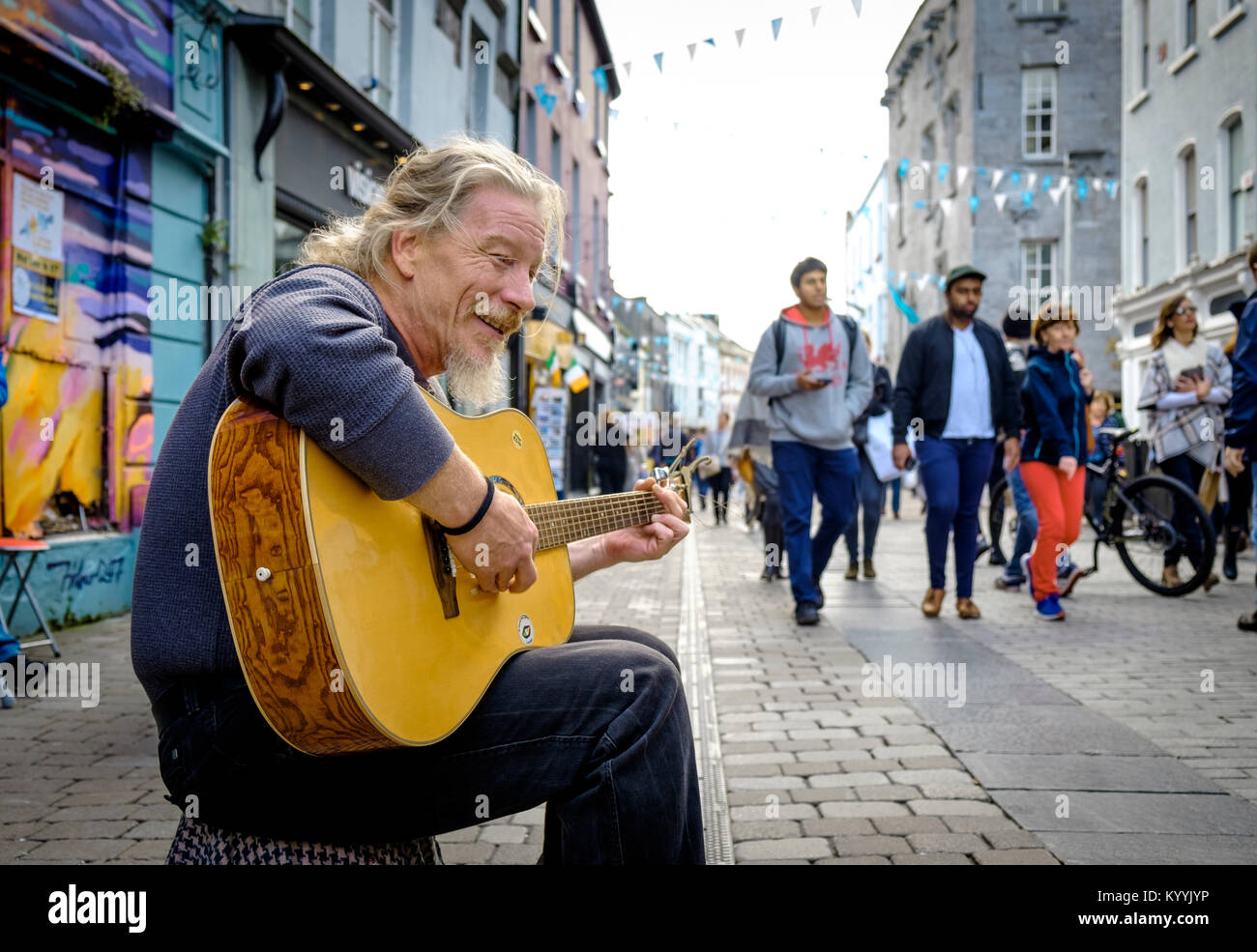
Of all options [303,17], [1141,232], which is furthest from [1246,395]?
[1141,232]

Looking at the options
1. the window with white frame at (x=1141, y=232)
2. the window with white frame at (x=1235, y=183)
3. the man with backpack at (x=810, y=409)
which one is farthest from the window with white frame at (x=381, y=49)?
the window with white frame at (x=1141, y=232)

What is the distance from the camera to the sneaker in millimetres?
7473

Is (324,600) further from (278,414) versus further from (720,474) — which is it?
(720,474)

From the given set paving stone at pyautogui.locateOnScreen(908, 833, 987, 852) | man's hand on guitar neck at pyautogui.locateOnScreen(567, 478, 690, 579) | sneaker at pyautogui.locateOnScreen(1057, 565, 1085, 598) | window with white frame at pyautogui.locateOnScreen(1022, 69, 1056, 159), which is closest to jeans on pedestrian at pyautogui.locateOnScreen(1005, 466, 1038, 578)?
sneaker at pyautogui.locateOnScreen(1057, 565, 1085, 598)

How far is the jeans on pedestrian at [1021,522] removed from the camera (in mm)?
7840

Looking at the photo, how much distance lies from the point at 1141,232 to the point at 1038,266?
327 inches

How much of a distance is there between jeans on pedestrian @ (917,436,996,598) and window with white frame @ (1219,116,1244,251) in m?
13.8

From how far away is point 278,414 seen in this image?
1.55m

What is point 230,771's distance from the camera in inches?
63.7

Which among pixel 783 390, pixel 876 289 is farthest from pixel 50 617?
pixel 876 289

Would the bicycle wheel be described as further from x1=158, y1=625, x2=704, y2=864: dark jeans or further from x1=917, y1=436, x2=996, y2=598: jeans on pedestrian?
x1=158, y1=625, x2=704, y2=864: dark jeans

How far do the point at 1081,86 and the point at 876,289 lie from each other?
63.8 feet
